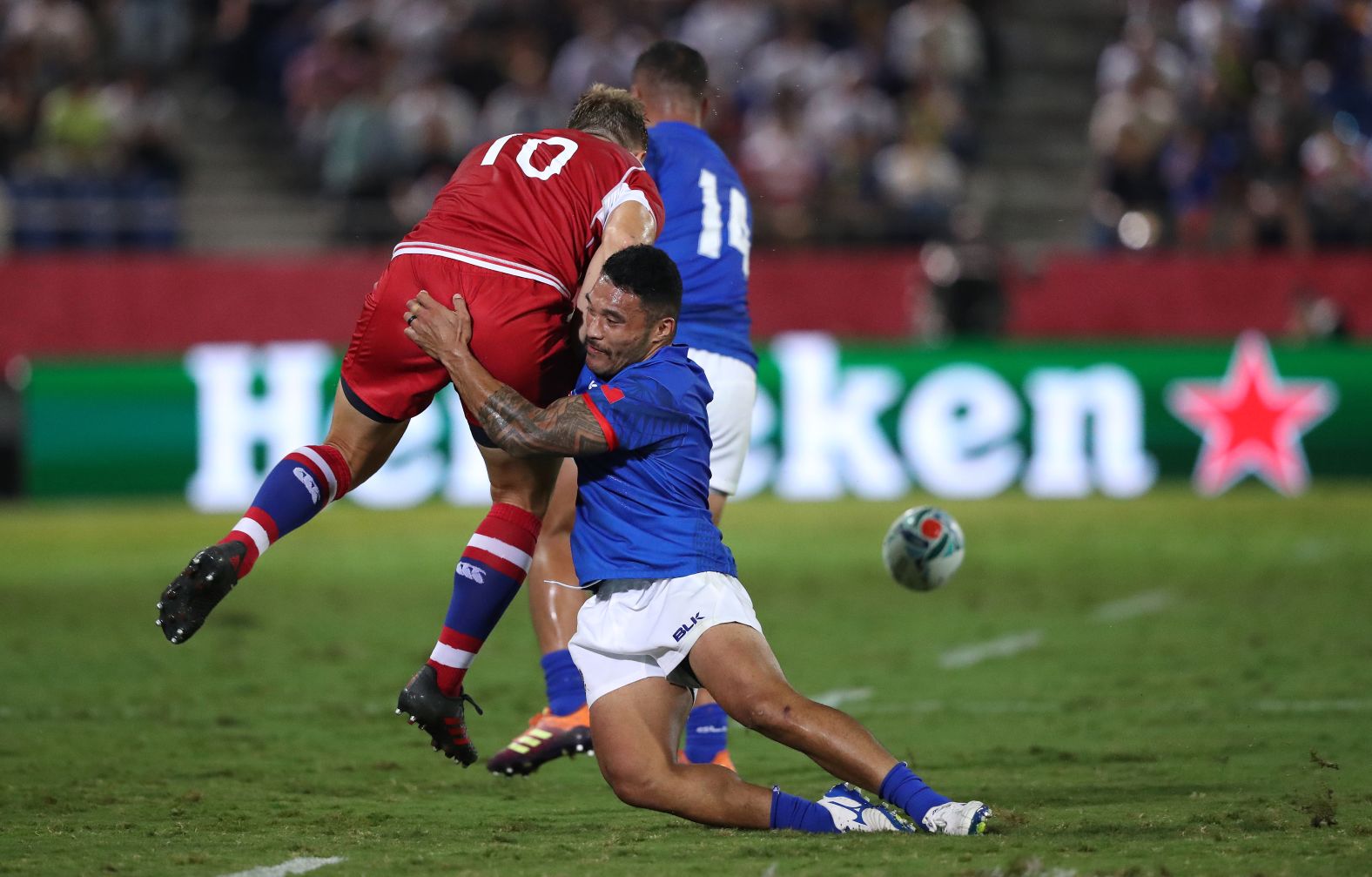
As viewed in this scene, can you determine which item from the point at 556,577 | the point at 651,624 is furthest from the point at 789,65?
the point at 651,624

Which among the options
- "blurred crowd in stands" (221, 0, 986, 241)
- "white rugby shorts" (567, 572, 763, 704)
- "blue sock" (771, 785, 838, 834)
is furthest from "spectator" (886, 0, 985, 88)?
"blue sock" (771, 785, 838, 834)

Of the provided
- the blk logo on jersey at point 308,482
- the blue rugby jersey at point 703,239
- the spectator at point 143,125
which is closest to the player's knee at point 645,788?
the blk logo on jersey at point 308,482

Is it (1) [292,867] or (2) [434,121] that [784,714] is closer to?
(1) [292,867]

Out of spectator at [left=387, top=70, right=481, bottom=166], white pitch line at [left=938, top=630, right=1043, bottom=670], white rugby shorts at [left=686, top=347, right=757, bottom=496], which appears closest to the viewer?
white rugby shorts at [left=686, top=347, right=757, bottom=496]

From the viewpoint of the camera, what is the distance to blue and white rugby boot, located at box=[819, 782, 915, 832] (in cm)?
511

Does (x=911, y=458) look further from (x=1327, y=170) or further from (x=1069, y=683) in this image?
(x=1069, y=683)

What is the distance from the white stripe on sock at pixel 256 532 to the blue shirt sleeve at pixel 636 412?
124 centimetres

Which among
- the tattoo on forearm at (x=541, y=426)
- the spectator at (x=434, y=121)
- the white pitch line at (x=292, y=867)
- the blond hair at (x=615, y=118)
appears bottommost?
the white pitch line at (x=292, y=867)

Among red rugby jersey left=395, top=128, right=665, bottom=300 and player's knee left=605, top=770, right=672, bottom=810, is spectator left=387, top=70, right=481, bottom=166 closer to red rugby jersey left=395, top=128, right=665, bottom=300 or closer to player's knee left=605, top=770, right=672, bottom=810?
red rugby jersey left=395, top=128, right=665, bottom=300

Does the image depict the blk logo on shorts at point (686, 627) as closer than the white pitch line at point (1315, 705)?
Yes

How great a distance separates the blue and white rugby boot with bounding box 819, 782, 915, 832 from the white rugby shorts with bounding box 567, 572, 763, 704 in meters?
0.51

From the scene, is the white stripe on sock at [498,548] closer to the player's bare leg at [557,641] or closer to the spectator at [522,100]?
the player's bare leg at [557,641]

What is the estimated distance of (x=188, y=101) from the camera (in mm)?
19047

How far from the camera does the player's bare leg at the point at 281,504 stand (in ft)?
18.0
